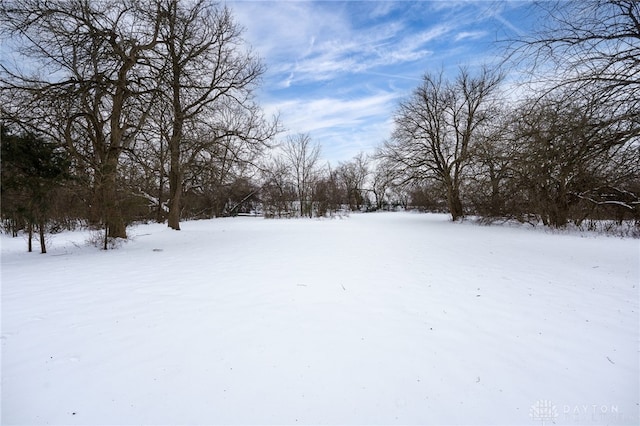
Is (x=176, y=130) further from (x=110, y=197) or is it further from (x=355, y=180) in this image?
(x=355, y=180)

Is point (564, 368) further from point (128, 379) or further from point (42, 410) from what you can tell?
point (42, 410)

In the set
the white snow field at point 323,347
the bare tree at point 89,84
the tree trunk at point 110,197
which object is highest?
the bare tree at point 89,84

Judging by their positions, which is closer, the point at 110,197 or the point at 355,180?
the point at 110,197

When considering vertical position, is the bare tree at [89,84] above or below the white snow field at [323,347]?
above

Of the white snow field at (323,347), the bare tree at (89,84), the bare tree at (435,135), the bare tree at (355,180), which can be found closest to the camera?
the white snow field at (323,347)

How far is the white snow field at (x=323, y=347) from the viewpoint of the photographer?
1.81 metres

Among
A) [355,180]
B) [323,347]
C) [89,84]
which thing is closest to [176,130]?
[89,84]

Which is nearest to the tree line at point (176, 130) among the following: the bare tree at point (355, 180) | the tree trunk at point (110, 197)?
the tree trunk at point (110, 197)

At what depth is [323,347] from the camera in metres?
2.51

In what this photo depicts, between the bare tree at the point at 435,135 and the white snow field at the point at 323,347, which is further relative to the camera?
the bare tree at the point at 435,135

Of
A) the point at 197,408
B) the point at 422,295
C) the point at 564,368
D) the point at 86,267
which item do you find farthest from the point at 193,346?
the point at 86,267

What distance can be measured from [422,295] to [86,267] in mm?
6787

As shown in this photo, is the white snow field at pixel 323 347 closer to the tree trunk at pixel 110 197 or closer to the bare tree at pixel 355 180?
the tree trunk at pixel 110 197

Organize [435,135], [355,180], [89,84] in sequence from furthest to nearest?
[355,180], [435,135], [89,84]
